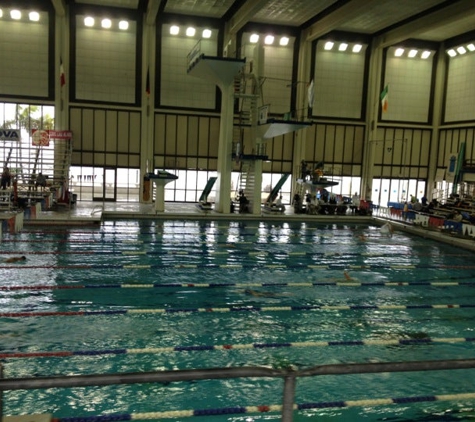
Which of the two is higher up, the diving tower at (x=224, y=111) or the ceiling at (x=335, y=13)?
the ceiling at (x=335, y=13)

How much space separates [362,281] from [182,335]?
512cm

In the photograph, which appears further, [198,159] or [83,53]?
[198,159]

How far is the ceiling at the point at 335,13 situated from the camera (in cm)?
2277

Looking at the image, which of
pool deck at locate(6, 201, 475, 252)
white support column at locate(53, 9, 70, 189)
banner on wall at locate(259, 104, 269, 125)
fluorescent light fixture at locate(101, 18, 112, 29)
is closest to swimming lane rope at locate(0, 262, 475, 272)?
pool deck at locate(6, 201, 475, 252)

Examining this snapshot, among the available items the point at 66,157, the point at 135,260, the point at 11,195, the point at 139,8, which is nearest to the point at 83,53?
the point at 139,8

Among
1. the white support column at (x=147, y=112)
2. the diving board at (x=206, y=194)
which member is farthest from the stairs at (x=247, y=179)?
the white support column at (x=147, y=112)

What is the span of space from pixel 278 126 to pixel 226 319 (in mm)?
14203

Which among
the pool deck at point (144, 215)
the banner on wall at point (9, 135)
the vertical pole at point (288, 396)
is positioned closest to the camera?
the vertical pole at point (288, 396)

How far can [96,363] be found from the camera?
19.6 ft

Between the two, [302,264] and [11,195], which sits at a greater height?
[11,195]

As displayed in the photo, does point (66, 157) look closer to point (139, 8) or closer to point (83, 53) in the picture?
point (83, 53)

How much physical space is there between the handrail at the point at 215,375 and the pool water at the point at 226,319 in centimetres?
272

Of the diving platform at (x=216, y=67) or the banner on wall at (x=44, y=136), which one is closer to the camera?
the diving platform at (x=216, y=67)

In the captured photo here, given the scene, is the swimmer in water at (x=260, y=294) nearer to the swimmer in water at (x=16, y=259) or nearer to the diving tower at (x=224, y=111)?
the swimmer in water at (x=16, y=259)
